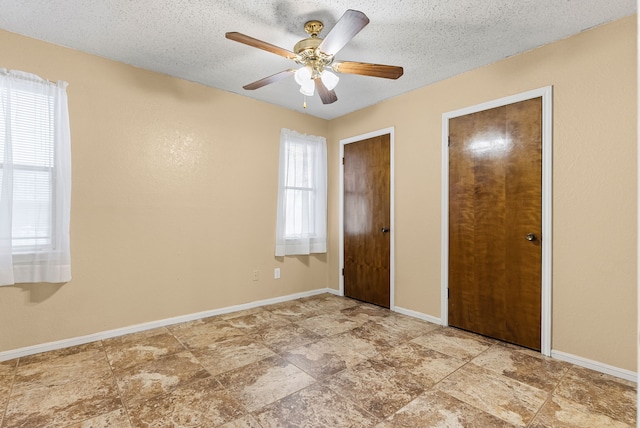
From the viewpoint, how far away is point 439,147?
3.20 metres

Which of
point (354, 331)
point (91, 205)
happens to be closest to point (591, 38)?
point (354, 331)

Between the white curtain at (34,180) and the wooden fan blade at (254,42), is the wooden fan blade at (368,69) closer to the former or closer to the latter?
the wooden fan blade at (254,42)

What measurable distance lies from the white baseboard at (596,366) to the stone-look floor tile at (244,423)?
2.30m

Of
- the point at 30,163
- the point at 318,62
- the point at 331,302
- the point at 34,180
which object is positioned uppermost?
the point at 318,62

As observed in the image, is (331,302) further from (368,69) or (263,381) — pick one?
(368,69)

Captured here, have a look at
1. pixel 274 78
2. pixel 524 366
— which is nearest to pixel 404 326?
pixel 524 366

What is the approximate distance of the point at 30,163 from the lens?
2410 millimetres

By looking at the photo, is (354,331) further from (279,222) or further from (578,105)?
(578,105)

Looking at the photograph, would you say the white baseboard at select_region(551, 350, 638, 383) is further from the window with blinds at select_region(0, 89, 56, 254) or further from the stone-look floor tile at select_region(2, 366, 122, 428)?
the window with blinds at select_region(0, 89, 56, 254)

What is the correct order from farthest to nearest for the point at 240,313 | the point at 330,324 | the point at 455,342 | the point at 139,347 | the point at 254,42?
the point at 240,313 → the point at 330,324 → the point at 455,342 → the point at 139,347 → the point at 254,42

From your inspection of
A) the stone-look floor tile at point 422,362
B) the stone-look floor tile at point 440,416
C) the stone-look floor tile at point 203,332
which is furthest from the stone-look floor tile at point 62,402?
the stone-look floor tile at point 422,362

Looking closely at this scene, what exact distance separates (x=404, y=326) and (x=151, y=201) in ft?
9.10

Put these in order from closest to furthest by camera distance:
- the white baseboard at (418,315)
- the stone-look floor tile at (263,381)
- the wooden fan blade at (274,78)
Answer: the stone-look floor tile at (263,381) → the wooden fan blade at (274,78) → the white baseboard at (418,315)

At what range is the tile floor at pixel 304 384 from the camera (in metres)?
1.69
